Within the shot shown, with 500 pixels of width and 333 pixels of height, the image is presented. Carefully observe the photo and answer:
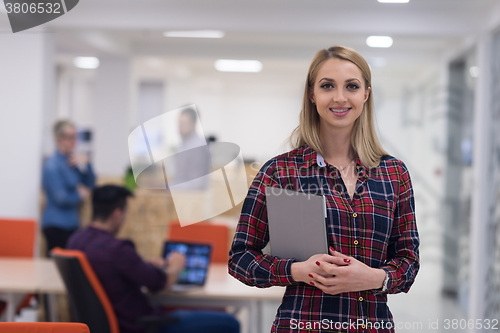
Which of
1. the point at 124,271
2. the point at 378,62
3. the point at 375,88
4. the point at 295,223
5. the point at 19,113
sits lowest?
the point at 124,271

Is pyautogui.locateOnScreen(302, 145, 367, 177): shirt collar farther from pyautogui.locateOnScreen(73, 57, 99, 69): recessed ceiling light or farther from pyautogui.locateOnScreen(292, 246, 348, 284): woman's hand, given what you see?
pyautogui.locateOnScreen(73, 57, 99, 69): recessed ceiling light

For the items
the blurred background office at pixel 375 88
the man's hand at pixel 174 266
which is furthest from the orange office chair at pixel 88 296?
the blurred background office at pixel 375 88

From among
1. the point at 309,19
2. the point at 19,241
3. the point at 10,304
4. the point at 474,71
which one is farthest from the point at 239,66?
the point at 10,304

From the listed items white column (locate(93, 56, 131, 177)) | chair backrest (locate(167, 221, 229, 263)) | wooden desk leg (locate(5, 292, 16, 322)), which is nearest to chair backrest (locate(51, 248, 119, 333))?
wooden desk leg (locate(5, 292, 16, 322))

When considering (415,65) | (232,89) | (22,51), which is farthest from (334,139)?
(232,89)

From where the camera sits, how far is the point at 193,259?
2889mm

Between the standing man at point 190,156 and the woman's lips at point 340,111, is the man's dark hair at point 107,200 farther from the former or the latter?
the woman's lips at point 340,111

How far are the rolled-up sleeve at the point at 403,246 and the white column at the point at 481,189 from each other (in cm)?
300

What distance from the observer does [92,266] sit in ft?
8.13

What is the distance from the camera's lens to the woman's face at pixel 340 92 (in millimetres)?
1284

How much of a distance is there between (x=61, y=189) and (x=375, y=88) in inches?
99.4

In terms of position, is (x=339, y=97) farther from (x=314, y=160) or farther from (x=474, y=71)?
(x=474, y=71)

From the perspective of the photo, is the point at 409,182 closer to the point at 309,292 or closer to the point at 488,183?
the point at 309,292

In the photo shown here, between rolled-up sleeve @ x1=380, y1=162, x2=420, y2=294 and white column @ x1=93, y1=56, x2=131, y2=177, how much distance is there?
17.2 ft
